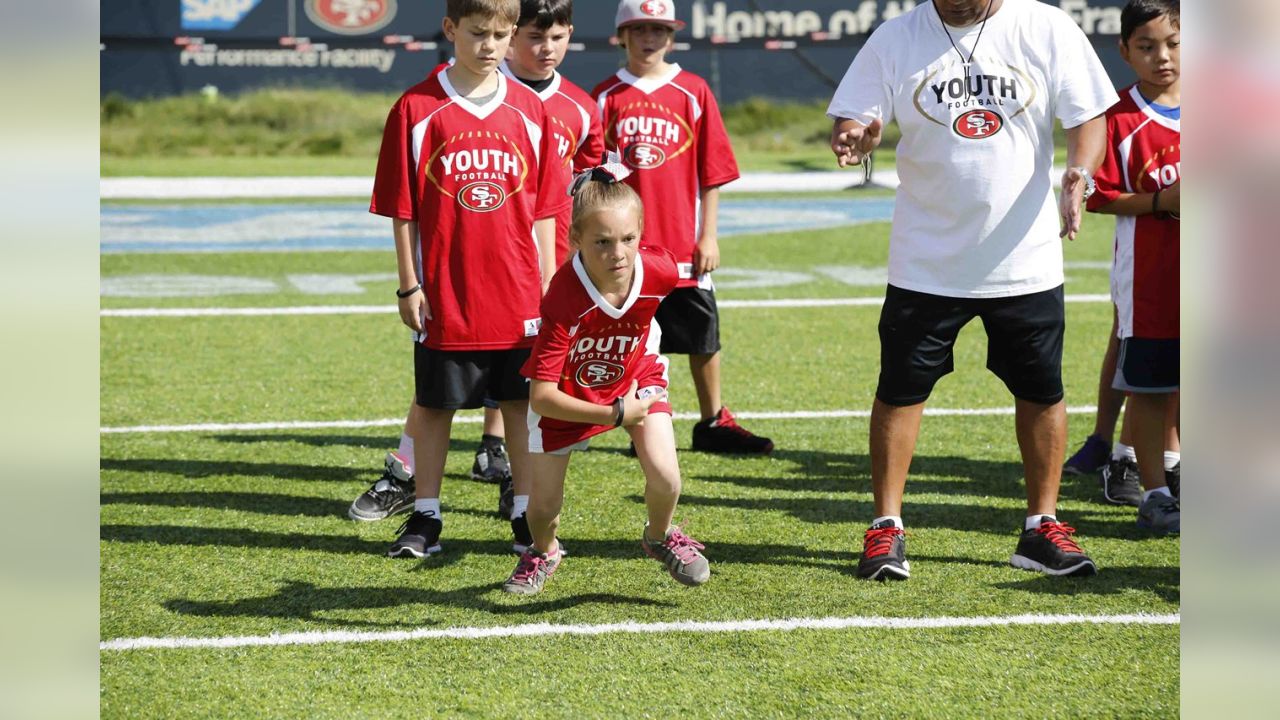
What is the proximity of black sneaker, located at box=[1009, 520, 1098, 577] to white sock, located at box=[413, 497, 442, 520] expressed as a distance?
76.8 inches

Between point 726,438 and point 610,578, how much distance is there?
1.92 meters

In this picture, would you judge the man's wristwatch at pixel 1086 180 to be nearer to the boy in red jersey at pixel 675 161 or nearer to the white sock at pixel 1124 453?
the white sock at pixel 1124 453

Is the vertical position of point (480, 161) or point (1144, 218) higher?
point (480, 161)

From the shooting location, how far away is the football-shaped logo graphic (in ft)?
18.9

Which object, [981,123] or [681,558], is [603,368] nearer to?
[681,558]

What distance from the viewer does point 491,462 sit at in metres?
5.77

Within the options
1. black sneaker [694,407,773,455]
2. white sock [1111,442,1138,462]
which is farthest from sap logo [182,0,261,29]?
white sock [1111,442,1138,462]

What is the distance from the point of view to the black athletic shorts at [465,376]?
459 centimetres

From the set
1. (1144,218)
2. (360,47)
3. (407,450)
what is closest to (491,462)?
(407,450)

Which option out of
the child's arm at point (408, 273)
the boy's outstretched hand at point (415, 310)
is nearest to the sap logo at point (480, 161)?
the child's arm at point (408, 273)

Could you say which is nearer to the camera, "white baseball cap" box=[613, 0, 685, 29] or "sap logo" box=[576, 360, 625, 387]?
"sap logo" box=[576, 360, 625, 387]

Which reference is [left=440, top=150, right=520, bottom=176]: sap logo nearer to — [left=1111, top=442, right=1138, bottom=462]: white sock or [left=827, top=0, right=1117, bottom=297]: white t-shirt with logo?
[left=827, top=0, right=1117, bottom=297]: white t-shirt with logo

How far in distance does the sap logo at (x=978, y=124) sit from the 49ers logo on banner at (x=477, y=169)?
4.72ft
